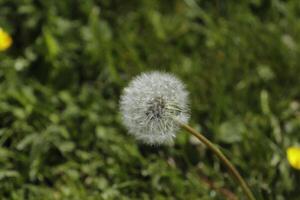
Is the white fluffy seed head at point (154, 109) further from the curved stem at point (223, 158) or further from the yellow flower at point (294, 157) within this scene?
the yellow flower at point (294, 157)

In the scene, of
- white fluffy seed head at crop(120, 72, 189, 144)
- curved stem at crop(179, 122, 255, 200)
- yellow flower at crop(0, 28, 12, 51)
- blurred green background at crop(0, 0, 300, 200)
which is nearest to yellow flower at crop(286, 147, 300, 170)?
blurred green background at crop(0, 0, 300, 200)

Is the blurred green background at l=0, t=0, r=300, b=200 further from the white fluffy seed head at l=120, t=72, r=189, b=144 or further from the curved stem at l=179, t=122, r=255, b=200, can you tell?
the white fluffy seed head at l=120, t=72, r=189, b=144

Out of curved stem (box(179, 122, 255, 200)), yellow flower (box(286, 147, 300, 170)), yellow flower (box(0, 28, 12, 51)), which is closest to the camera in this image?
curved stem (box(179, 122, 255, 200))

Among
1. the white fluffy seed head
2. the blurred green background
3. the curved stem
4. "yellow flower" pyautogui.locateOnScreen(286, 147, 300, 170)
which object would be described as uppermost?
the blurred green background

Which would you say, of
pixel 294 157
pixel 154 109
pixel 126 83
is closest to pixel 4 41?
pixel 126 83

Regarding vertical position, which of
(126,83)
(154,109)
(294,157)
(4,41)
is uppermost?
(4,41)

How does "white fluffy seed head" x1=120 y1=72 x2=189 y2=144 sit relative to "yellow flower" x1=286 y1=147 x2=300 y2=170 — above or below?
below

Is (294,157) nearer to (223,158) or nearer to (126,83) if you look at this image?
(223,158)
